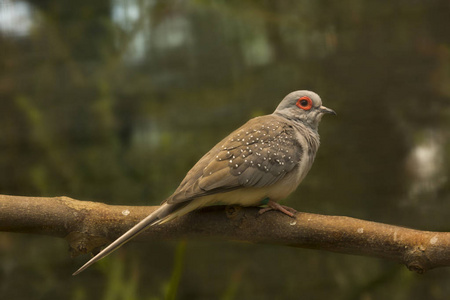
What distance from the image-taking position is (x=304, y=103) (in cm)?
190

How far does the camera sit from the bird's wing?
1.51 meters

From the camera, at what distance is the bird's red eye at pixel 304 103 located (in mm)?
1891

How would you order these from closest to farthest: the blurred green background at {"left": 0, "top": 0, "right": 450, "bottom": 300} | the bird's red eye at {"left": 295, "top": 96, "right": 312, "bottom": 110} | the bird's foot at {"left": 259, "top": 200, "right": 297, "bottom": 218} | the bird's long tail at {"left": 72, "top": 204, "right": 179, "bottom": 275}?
the bird's long tail at {"left": 72, "top": 204, "right": 179, "bottom": 275}, the bird's foot at {"left": 259, "top": 200, "right": 297, "bottom": 218}, the bird's red eye at {"left": 295, "top": 96, "right": 312, "bottom": 110}, the blurred green background at {"left": 0, "top": 0, "right": 450, "bottom": 300}

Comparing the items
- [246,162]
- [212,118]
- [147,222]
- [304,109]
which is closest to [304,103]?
[304,109]

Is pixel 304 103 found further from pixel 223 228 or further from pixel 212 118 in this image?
pixel 212 118

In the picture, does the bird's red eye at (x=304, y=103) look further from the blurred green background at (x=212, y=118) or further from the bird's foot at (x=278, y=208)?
the blurred green background at (x=212, y=118)

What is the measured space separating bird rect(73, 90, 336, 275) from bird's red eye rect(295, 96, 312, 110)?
0.09 metres

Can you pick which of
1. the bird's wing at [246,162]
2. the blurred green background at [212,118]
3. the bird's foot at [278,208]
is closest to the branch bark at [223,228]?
the bird's foot at [278,208]

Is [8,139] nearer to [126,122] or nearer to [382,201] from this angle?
[126,122]

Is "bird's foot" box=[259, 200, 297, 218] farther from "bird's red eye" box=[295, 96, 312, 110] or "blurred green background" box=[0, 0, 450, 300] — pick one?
"blurred green background" box=[0, 0, 450, 300]

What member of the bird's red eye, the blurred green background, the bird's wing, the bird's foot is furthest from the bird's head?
the blurred green background

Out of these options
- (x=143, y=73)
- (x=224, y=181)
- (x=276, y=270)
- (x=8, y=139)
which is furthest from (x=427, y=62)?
(x=8, y=139)

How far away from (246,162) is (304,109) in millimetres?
437

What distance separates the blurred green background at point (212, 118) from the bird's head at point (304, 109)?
1222mm
